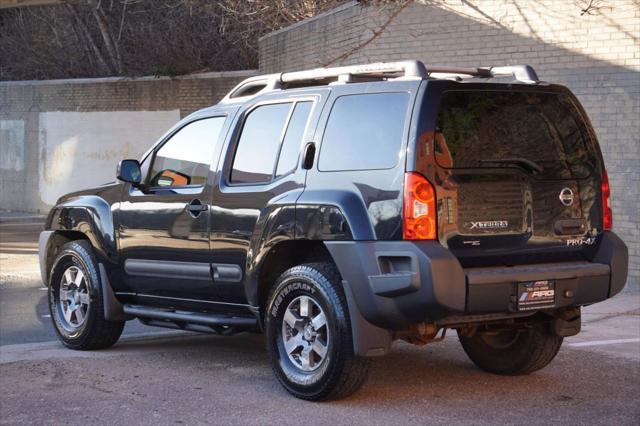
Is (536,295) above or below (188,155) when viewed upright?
below

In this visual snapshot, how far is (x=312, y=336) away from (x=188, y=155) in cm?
211

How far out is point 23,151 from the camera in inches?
1180

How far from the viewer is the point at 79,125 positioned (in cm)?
2866

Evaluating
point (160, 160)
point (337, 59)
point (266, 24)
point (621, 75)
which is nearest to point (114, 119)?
point (266, 24)

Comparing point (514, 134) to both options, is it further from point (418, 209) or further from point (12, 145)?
point (12, 145)

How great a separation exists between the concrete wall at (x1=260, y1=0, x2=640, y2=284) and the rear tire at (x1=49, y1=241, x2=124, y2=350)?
22.1 feet

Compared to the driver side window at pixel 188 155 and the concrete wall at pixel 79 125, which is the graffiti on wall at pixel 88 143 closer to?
the concrete wall at pixel 79 125

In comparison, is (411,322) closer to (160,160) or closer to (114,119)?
(160,160)

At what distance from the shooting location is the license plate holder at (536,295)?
22.4 feet

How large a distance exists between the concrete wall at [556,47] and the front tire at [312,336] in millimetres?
6900

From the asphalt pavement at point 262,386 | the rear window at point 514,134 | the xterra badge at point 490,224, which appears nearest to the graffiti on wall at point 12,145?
the asphalt pavement at point 262,386

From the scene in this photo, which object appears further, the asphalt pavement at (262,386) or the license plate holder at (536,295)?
the license plate holder at (536,295)

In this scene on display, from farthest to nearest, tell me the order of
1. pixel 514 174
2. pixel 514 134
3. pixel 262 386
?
pixel 262 386 < pixel 514 134 < pixel 514 174

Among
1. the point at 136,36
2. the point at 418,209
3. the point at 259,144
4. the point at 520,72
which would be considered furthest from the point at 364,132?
the point at 136,36
